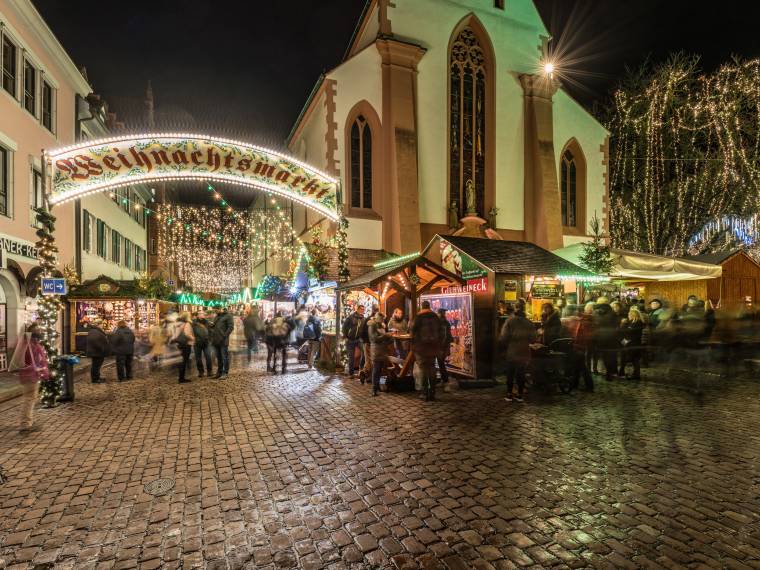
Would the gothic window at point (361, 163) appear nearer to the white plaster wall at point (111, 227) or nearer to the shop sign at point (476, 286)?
the shop sign at point (476, 286)

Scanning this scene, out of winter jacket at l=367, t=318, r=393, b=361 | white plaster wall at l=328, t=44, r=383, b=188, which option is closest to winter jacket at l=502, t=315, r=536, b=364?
winter jacket at l=367, t=318, r=393, b=361

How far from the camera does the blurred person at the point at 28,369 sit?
262 inches

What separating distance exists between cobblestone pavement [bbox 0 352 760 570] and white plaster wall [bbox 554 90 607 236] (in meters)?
16.3

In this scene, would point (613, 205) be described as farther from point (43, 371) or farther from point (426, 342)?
point (43, 371)

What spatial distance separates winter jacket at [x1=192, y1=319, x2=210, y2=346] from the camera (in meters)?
11.5

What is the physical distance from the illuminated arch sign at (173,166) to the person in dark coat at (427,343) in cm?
564

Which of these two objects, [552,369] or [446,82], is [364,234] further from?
[552,369]

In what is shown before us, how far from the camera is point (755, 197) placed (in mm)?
22844

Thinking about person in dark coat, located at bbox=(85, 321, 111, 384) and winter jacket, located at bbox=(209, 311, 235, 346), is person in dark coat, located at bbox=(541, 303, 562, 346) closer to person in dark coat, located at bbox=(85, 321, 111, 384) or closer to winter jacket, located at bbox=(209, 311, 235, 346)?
winter jacket, located at bbox=(209, 311, 235, 346)

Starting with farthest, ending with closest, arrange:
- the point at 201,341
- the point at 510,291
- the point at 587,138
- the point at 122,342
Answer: the point at 587,138, the point at 510,291, the point at 201,341, the point at 122,342

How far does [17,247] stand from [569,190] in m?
22.2

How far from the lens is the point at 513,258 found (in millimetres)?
10562

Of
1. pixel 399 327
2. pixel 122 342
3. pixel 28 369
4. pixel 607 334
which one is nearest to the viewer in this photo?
pixel 28 369

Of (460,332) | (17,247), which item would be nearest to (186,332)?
(17,247)
